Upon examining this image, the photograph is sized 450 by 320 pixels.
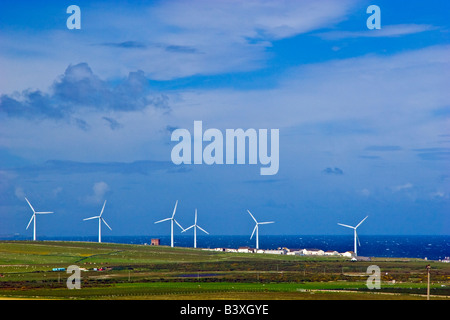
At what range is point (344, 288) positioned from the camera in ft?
479
